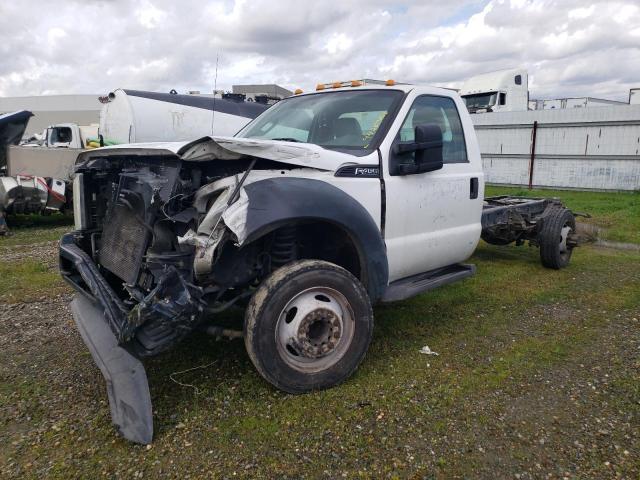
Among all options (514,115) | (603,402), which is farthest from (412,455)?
(514,115)

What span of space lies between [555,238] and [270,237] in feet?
14.4

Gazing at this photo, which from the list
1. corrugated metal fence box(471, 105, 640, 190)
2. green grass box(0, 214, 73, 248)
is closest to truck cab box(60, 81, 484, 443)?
green grass box(0, 214, 73, 248)

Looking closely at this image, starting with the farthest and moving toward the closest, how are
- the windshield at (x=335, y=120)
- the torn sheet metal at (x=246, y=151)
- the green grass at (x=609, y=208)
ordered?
the green grass at (x=609, y=208) → the windshield at (x=335, y=120) → the torn sheet metal at (x=246, y=151)

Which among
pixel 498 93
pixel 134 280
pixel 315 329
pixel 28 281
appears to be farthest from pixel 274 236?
pixel 498 93

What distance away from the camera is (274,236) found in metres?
3.41

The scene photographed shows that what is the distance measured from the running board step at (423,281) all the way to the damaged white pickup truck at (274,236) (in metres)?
0.02

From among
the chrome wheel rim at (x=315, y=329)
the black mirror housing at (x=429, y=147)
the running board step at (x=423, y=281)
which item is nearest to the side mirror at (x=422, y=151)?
the black mirror housing at (x=429, y=147)

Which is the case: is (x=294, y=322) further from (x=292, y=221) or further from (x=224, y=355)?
(x=224, y=355)

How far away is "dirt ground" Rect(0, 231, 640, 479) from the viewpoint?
8.72 ft

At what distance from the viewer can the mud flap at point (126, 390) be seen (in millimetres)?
2814

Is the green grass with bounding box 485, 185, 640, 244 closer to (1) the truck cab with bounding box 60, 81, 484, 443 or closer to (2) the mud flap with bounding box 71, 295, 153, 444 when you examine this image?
(1) the truck cab with bounding box 60, 81, 484, 443

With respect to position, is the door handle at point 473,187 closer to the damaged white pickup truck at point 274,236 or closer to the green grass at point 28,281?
the damaged white pickup truck at point 274,236

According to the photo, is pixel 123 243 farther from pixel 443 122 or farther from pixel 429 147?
pixel 443 122

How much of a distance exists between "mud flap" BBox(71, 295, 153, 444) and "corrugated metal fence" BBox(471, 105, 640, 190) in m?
14.8
